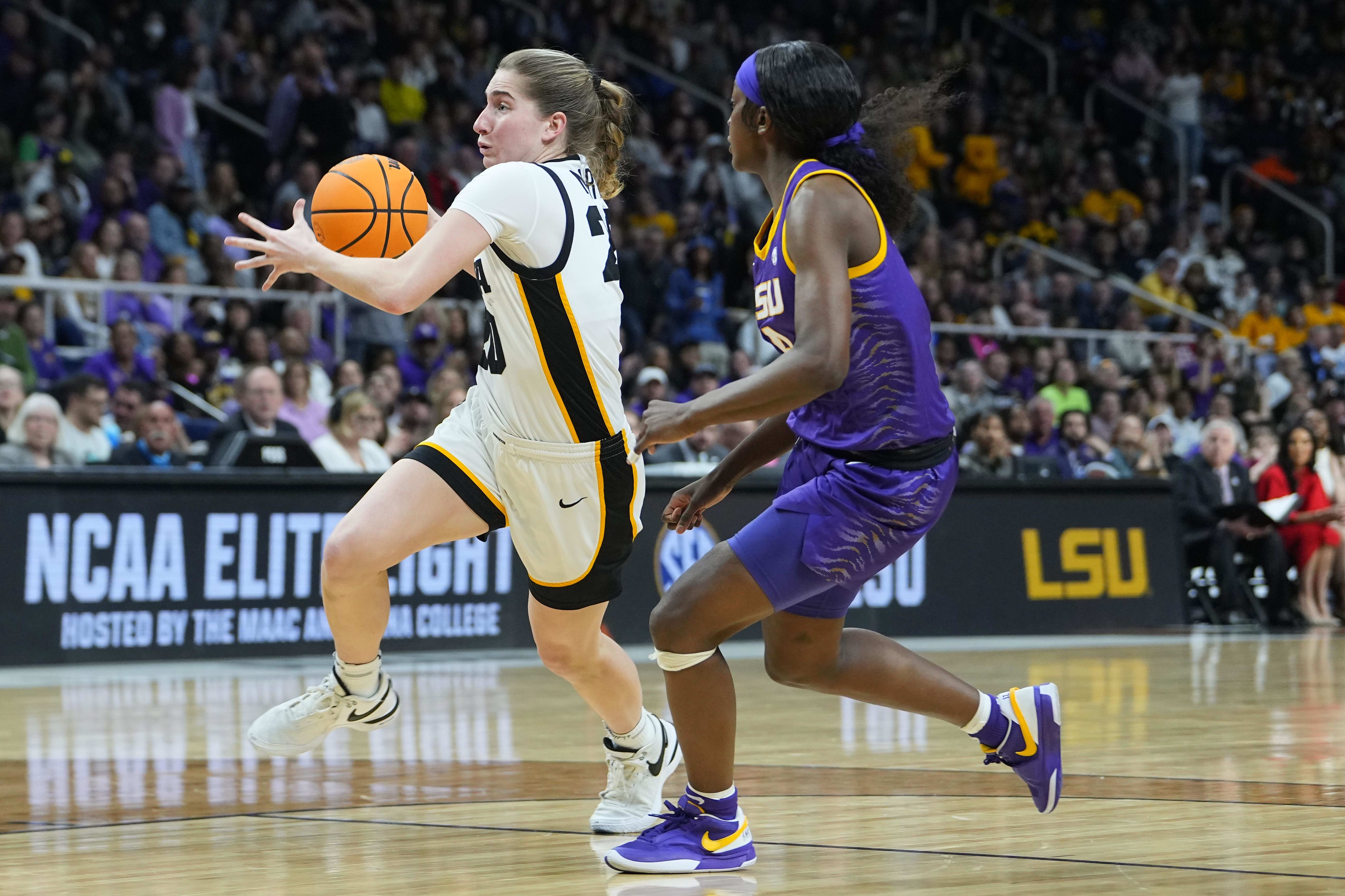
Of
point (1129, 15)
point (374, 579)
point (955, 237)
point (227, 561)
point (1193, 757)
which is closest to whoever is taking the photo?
point (374, 579)

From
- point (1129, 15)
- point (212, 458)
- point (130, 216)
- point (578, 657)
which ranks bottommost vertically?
point (578, 657)

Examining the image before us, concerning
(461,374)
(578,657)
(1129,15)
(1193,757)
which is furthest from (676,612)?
(1129,15)

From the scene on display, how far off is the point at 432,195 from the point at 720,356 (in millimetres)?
2803

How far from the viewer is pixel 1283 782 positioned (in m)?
5.61

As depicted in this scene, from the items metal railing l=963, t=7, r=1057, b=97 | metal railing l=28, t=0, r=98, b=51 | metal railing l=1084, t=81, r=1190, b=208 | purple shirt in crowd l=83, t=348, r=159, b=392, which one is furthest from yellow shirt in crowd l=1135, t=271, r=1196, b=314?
purple shirt in crowd l=83, t=348, r=159, b=392

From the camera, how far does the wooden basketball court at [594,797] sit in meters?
4.08

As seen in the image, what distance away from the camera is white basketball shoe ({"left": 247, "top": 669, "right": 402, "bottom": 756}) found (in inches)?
188

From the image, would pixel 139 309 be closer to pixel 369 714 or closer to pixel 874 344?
pixel 369 714

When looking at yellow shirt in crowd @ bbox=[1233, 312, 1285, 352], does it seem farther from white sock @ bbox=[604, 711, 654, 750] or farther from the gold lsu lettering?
the gold lsu lettering

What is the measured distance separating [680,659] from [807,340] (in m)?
0.84

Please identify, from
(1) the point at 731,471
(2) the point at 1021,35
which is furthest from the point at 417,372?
(2) the point at 1021,35

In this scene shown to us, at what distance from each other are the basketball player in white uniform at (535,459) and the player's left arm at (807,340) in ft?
2.25

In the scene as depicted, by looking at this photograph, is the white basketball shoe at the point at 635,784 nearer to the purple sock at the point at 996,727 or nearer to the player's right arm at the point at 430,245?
the purple sock at the point at 996,727

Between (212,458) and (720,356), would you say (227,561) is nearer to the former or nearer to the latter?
(212,458)
